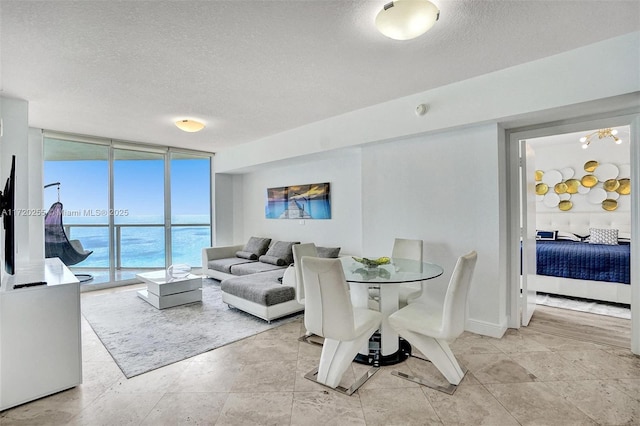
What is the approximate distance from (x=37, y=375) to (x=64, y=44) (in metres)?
2.40

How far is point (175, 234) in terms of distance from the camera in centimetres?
626

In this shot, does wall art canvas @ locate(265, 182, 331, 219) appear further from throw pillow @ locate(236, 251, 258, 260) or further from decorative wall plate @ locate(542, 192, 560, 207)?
decorative wall plate @ locate(542, 192, 560, 207)

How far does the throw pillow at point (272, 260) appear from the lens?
508 cm

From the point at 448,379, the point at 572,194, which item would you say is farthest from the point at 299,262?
the point at 572,194

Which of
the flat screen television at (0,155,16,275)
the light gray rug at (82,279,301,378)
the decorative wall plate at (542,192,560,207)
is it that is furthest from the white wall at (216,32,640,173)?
the decorative wall plate at (542,192,560,207)

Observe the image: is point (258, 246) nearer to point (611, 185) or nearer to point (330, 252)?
point (330, 252)

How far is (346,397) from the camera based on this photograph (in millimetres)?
2129

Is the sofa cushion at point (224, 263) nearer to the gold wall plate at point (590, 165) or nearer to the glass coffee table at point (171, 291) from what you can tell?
the glass coffee table at point (171, 291)

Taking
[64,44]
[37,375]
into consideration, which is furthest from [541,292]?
[64,44]

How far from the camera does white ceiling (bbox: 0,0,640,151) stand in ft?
6.53

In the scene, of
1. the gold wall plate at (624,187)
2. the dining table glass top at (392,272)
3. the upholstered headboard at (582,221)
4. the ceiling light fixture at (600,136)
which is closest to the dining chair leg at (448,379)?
the dining table glass top at (392,272)

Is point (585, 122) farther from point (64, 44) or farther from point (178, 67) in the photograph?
point (64, 44)

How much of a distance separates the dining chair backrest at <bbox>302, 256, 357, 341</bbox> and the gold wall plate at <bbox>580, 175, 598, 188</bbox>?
5682 mm

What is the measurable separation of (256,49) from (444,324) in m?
2.48
